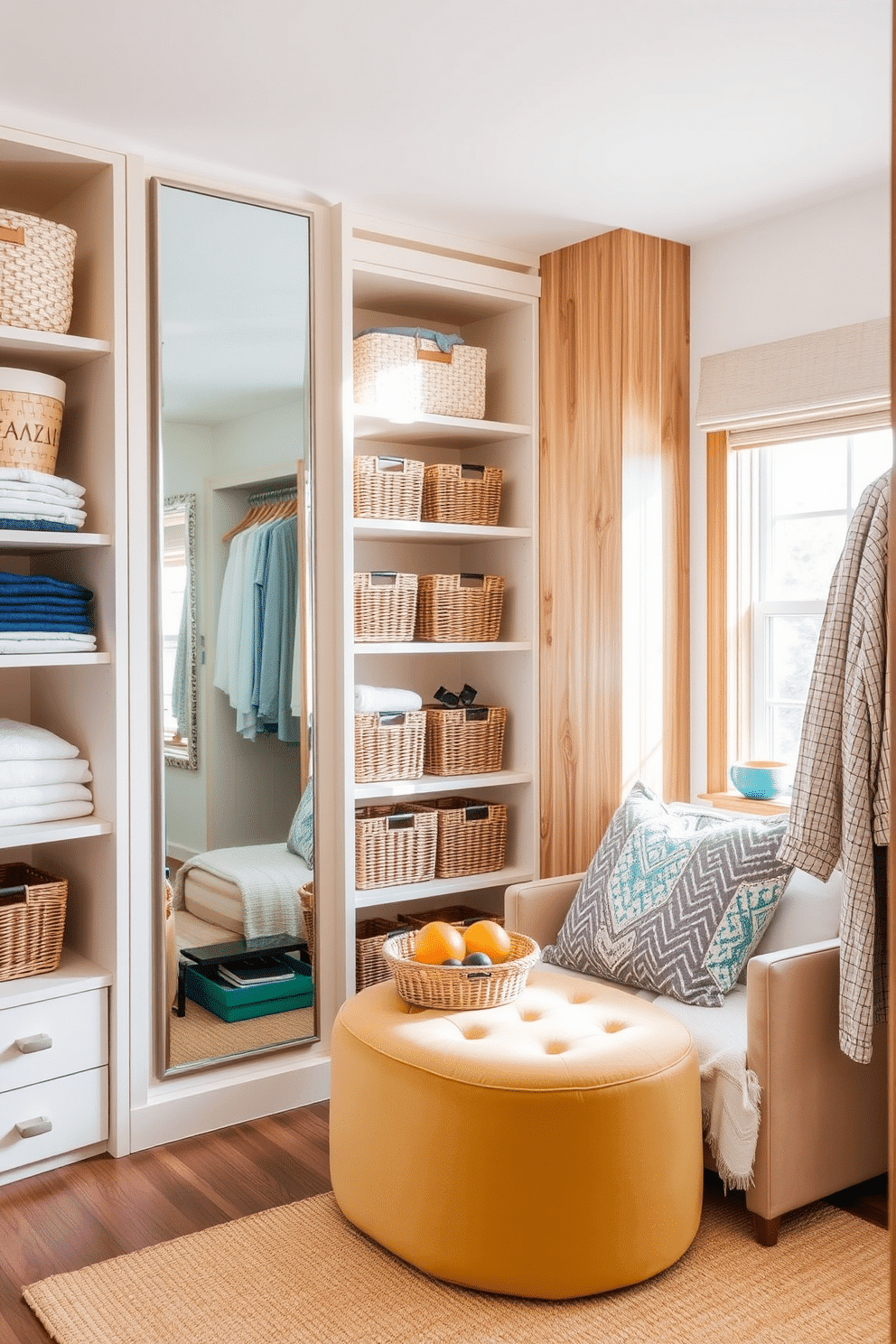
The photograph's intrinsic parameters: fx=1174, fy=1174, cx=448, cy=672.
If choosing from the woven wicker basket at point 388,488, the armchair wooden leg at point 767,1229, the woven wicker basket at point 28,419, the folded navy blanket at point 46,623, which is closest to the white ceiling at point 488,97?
the woven wicker basket at point 28,419

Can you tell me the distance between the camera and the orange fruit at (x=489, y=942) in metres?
2.66

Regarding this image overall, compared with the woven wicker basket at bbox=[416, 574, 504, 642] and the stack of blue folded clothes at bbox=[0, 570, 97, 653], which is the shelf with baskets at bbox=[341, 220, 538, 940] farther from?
the stack of blue folded clothes at bbox=[0, 570, 97, 653]

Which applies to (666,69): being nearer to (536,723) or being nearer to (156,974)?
(536,723)

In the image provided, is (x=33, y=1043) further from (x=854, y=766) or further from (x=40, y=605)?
(x=854, y=766)

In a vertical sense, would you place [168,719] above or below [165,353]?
below

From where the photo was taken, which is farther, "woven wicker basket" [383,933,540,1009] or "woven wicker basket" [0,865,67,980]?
"woven wicker basket" [0,865,67,980]

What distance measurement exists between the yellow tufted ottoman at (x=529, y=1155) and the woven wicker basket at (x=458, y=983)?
130 millimetres

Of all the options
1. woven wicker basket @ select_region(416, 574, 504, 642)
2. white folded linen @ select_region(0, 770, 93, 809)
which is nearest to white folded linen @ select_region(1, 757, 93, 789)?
white folded linen @ select_region(0, 770, 93, 809)

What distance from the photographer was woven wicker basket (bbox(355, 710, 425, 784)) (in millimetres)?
3461

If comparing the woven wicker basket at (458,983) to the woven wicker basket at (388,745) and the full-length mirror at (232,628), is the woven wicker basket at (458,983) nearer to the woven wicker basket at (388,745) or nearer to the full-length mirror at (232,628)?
the full-length mirror at (232,628)

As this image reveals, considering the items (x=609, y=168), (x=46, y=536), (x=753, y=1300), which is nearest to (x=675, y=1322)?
(x=753, y=1300)

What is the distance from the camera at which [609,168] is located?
9.89 ft

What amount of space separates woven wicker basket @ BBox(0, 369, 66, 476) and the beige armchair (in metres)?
2.03

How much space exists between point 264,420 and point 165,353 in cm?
32
